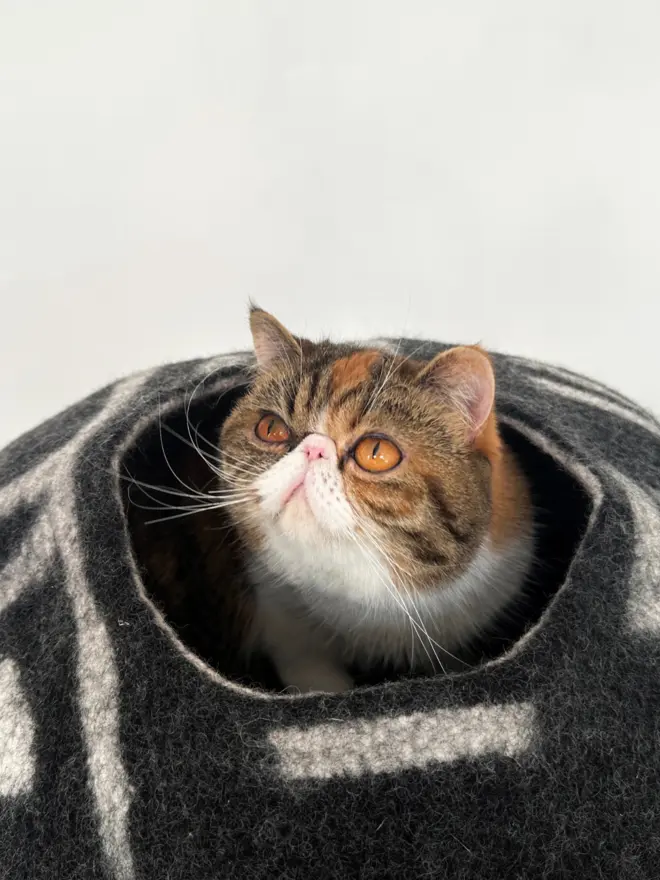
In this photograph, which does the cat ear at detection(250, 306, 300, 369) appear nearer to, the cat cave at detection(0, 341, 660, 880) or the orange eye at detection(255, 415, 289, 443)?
the orange eye at detection(255, 415, 289, 443)

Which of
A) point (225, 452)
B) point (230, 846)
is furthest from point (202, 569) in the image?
point (230, 846)

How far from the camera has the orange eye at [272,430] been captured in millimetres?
748

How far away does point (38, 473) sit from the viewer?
0.73 metres

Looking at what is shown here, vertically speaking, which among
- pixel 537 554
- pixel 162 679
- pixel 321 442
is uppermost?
pixel 321 442

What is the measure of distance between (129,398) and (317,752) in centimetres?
43

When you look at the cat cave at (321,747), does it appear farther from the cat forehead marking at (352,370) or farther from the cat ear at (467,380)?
the cat forehead marking at (352,370)

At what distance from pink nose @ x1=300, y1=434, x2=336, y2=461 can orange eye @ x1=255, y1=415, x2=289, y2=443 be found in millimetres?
61

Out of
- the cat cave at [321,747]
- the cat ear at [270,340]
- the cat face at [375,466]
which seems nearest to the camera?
the cat cave at [321,747]

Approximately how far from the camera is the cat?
67 cm

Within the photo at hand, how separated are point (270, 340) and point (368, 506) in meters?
0.26

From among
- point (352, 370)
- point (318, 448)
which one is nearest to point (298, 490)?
point (318, 448)

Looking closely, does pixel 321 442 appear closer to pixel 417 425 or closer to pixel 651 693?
pixel 417 425

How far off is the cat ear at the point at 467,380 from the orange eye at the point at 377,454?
8 centimetres

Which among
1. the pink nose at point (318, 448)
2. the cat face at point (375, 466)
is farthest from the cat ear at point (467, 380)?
the pink nose at point (318, 448)
